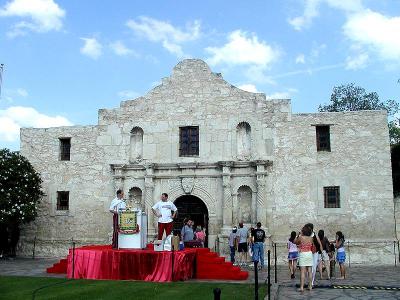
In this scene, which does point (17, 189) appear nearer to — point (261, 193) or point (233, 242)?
point (233, 242)

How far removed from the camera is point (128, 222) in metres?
13.2

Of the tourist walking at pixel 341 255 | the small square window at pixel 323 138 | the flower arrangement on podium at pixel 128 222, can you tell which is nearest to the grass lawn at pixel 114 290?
the flower arrangement on podium at pixel 128 222

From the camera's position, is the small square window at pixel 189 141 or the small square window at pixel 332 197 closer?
the small square window at pixel 332 197

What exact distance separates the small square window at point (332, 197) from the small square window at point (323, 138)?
1635 mm

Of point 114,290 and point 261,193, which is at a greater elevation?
point 261,193

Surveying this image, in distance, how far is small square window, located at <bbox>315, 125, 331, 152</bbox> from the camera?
18.9 m

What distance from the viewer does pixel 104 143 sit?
20.7 metres

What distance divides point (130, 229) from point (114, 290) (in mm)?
3053

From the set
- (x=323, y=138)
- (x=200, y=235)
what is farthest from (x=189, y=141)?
(x=323, y=138)

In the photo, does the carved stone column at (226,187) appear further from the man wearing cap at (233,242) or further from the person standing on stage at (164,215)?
the person standing on stage at (164,215)

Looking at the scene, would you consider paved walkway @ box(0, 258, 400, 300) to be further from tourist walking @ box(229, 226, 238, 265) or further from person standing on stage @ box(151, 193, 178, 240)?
person standing on stage @ box(151, 193, 178, 240)

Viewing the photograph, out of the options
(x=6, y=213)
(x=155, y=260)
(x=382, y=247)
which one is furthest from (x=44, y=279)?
(x=382, y=247)

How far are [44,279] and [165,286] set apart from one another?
3648 mm

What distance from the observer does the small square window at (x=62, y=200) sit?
2101cm
